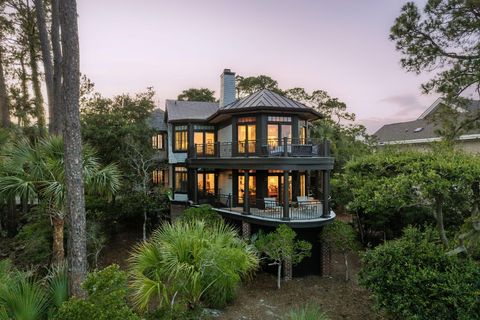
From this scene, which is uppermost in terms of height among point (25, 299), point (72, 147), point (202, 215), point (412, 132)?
point (412, 132)

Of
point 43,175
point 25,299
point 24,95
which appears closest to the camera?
point 25,299

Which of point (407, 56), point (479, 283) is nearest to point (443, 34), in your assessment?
point (407, 56)

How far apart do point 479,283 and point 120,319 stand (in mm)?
8068

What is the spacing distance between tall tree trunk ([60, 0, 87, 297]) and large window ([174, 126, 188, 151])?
12780mm

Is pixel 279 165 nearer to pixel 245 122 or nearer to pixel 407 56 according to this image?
pixel 245 122

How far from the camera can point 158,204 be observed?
17172 mm

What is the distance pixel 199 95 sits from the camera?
124ft

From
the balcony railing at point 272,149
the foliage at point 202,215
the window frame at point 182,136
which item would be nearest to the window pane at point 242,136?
the balcony railing at point 272,149

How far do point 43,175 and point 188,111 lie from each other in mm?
14333

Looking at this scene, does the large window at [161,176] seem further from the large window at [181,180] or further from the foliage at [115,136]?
the foliage at [115,136]

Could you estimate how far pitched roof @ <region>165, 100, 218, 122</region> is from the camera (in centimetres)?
1989

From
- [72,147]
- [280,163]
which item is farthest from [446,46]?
[72,147]

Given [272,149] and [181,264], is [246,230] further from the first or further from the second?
A: [181,264]

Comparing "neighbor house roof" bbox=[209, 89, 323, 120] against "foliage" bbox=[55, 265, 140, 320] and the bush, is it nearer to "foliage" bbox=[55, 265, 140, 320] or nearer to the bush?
the bush
